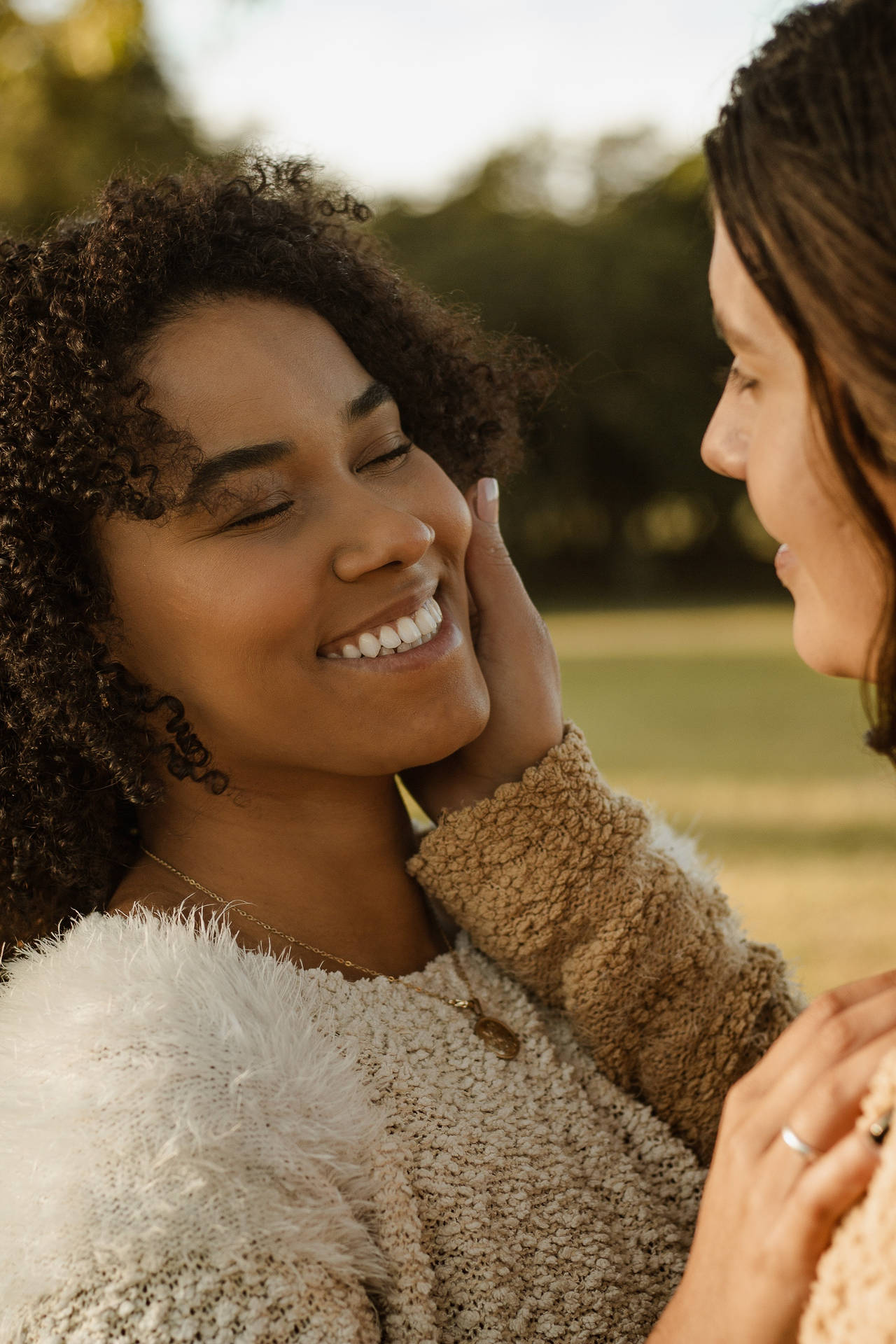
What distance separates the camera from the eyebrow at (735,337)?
1.51 meters

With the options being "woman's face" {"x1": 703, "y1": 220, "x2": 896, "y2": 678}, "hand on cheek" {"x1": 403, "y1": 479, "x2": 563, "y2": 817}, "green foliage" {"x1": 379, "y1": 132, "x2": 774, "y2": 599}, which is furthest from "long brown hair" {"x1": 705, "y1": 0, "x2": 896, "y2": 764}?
"green foliage" {"x1": 379, "y1": 132, "x2": 774, "y2": 599}

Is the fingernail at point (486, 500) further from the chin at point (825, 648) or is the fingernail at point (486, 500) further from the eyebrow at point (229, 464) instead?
the chin at point (825, 648)

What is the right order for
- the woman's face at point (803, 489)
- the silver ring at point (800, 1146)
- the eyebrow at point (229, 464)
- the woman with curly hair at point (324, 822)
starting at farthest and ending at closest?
the eyebrow at point (229, 464) < the woman with curly hair at point (324, 822) < the woman's face at point (803, 489) < the silver ring at point (800, 1146)

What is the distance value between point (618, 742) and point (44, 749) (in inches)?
355

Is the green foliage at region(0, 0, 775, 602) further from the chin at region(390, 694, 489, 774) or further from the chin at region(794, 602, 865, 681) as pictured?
the chin at region(794, 602, 865, 681)

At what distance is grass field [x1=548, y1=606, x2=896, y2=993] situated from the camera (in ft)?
20.3

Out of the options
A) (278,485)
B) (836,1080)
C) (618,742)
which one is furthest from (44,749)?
(618,742)

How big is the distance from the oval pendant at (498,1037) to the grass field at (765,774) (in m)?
Result: 0.54

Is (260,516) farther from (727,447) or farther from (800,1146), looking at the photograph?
(800,1146)

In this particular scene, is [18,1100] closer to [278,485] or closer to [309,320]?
[278,485]

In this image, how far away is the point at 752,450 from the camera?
5.11 ft

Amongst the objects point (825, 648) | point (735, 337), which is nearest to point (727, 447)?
point (735, 337)

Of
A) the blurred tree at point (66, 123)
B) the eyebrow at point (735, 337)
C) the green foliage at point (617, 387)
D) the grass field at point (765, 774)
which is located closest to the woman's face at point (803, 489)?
the eyebrow at point (735, 337)

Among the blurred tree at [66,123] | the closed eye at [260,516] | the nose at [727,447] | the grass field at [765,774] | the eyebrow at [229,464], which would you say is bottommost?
the grass field at [765,774]
